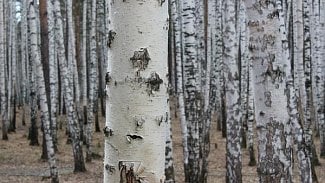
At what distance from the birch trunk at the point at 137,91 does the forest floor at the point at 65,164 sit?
885 centimetres

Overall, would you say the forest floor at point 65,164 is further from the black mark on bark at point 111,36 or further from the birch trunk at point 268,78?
the black mark on bark at point 111,36

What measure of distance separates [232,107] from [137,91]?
7.01 m

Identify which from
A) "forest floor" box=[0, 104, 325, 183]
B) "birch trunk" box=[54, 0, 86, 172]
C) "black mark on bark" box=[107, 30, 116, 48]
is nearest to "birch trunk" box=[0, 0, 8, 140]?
"forest floor" box=[0, 104, 325, 183]

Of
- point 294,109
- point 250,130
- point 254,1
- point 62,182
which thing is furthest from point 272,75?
point 250,130

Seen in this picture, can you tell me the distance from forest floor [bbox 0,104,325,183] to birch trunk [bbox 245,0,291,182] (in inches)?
255

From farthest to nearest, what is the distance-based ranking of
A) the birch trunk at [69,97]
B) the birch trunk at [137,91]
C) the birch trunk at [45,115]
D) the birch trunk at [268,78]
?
the birch trunk at [69,97] → the birch trunk at [45,115] → the birch trunk at [268,78] → the birch trunk at [137,91]

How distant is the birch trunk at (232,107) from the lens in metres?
8.62

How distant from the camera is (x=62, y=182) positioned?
35.6 feet

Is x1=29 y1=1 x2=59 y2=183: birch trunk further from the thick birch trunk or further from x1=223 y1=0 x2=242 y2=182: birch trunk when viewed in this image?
x1=223 y1=0 x2=242 y2=182: birch trunk

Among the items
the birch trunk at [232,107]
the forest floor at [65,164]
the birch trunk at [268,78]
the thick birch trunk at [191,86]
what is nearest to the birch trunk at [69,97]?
the forest floor at [65,164]

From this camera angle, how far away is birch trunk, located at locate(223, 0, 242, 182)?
340 inches

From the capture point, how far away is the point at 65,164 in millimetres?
13133

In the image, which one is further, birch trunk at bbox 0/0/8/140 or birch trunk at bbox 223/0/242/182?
birch trunk at bbox 0/0/8/140

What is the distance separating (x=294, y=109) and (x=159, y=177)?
468 centimetres
